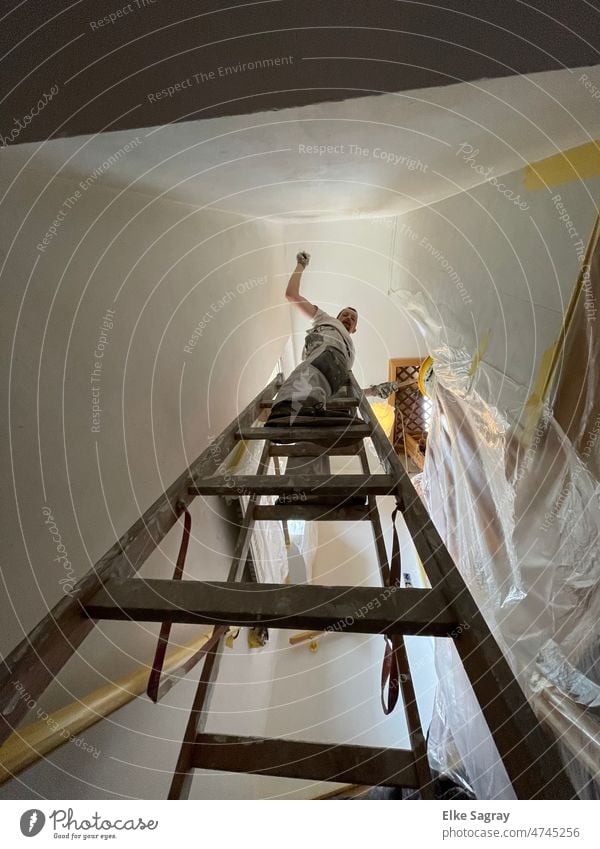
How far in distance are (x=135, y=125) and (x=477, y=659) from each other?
0.84 meters

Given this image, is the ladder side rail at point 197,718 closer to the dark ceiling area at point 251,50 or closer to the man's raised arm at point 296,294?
the dark ceiling area at point 251,50

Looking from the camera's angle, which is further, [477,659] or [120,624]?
[120,624]

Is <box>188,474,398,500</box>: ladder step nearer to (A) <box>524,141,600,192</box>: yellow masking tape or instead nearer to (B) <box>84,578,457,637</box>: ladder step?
(B) <box>84,578,457,637</box>: ladder step

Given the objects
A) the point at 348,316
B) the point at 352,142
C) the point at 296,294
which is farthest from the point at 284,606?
the point at 348,316

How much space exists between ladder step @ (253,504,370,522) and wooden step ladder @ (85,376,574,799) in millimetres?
135

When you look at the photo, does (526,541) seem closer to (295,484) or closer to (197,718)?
(295,484)

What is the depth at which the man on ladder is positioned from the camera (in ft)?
4.43

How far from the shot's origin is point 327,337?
170 centimetres

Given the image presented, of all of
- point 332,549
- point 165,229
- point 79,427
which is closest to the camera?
point 79,427

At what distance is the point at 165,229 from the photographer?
0.94 metres

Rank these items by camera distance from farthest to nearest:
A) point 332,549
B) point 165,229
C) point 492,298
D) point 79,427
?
point 332,549 < point 492,298 < point 165,229 < point 79,427

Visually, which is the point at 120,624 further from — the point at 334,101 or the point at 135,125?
the point at 334,101
